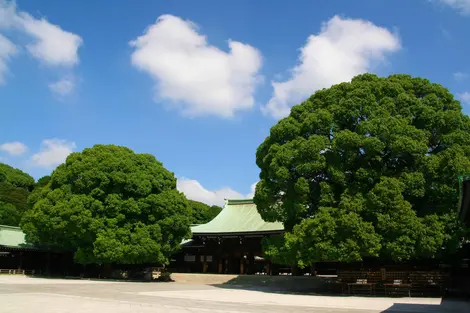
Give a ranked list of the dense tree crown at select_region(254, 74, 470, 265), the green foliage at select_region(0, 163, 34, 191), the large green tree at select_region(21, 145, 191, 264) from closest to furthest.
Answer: the dense tree crown at select_region(254, 74, 470, 265) < the large green tree at select_region(21, 145, 191, 264) < the green foliage at select_region(0, 163, 34, 191)

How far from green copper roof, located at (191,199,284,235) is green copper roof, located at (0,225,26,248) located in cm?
1389

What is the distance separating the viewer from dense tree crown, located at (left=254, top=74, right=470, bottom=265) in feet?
58.7

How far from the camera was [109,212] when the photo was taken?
28.8m

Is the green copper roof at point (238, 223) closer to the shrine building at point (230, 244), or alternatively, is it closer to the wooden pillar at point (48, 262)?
the shrine building at point (230, 244)

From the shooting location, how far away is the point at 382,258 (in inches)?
765

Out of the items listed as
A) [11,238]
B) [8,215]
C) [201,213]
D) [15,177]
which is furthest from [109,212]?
[15,177]

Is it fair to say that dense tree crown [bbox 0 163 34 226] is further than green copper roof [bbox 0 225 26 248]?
Yes

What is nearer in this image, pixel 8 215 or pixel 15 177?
pixel 8 215

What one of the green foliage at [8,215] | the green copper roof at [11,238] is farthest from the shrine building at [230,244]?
the green foliage at [8,215]

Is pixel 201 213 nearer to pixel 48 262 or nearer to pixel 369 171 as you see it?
pixel 48 262

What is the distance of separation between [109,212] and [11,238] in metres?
10.9

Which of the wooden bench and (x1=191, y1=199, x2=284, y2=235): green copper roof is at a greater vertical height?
(x1=191, y1=199, x2=284, y2=235): green copper roof

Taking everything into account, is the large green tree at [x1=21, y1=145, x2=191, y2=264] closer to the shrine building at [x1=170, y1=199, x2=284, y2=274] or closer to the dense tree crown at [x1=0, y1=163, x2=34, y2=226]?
the shrine building at [x1=170, y1=199, x2=284, y2=274]

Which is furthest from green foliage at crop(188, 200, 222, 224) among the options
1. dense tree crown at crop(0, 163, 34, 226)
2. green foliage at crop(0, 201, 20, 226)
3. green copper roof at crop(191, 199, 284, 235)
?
green copper roof at crop(191, 199, 284, 235)
